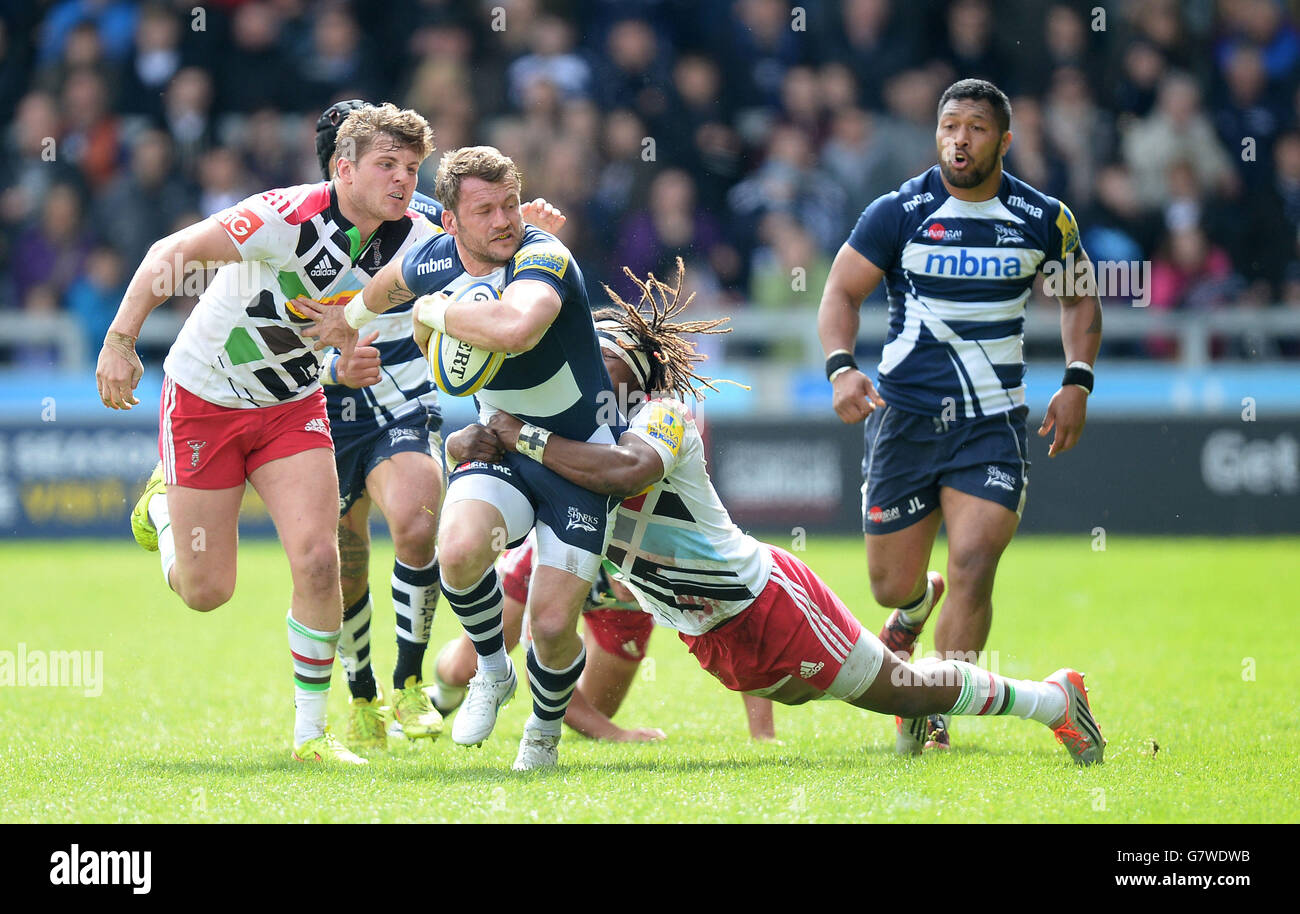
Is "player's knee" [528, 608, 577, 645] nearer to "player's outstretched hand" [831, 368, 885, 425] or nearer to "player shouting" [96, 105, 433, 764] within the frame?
"player shouting" [96, 105, 433, 764]

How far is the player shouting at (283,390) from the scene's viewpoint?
5.55 m

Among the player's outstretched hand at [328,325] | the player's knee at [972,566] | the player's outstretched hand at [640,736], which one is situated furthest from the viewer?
the player's outstretched hand at [640,736]

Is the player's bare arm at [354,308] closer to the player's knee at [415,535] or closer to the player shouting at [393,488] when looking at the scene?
the player shouting at [393,488]

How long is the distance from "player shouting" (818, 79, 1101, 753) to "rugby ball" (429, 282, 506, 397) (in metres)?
1.43

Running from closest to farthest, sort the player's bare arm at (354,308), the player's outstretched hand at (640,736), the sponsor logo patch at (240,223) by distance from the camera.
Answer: the sponsor logo patch at (240,223) < the player's bare arm at (354,308) < the player's outstretched hand at (640,736)

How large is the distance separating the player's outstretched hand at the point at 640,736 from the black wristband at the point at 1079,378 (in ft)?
6.91

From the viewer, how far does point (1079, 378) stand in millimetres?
6094

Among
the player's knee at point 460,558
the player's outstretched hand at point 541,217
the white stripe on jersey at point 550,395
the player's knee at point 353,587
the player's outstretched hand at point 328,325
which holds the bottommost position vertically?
the player's knee at point 353,587

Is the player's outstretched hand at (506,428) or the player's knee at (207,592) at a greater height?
the player's outstretched hand at (506,428)

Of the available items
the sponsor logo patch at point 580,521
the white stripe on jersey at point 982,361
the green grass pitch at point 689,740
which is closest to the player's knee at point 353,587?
the green grass pitch at point 689,740

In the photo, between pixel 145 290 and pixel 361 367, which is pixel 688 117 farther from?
pixel 145 290

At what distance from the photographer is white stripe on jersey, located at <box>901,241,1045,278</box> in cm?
600

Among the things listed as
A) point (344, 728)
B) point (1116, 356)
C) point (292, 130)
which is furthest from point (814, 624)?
point (292, 130)
